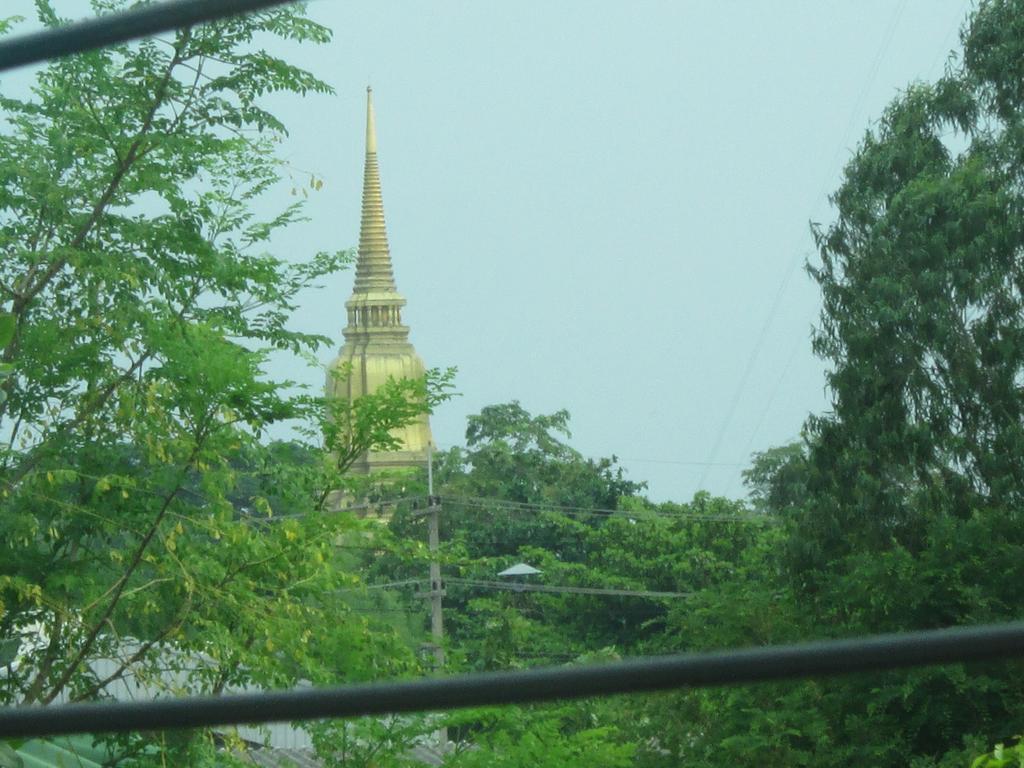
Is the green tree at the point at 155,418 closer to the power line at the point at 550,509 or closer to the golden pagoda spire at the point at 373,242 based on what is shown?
the power line at the point at 550,509

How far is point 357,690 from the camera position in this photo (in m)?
0.46

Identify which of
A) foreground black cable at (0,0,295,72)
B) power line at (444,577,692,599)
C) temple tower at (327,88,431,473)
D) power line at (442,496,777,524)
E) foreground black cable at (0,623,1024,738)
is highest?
temple tower at (327,88,431,473)

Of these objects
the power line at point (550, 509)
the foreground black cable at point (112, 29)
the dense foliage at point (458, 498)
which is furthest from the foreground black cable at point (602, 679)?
the power line at point (550, 509)

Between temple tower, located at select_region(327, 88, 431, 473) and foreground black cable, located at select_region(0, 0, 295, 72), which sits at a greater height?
temple tower, located at select_region(327, 88, 431, 473)

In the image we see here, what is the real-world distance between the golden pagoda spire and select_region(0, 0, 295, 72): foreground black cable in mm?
19448

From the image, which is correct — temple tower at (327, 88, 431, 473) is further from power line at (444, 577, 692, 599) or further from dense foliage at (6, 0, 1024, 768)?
power line at (444, 577, 692, 599)

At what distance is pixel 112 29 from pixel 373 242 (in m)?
20.2

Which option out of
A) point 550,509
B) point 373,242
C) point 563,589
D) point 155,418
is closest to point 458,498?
point 550,509

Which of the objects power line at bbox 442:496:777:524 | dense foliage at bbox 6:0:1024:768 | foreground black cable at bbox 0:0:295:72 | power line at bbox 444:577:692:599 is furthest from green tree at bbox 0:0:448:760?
power line at bbox 442:496:777:524

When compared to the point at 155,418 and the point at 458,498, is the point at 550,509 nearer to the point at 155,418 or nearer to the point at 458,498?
the point at 458,498

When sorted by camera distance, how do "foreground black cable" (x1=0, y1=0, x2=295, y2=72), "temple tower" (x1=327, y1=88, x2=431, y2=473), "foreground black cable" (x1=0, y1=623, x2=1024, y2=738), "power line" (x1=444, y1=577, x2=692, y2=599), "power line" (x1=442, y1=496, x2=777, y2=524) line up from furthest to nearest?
"temple tower" (x1=327, y1=88, x2=431, y2=473), "power line" (x1=442, y1=496, x2=777, y2=524), "power line" (x1=444, y1=577, x2=692, y2=599), "foreground black cable" (x1=0, y1=0, x2=295, y2=72), "foreground black cable" (x1=0, y1=623, x2=1024, y2=738)

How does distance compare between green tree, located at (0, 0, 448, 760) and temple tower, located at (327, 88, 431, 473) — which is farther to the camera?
temple tower, located at (327, 88, 431, 473)

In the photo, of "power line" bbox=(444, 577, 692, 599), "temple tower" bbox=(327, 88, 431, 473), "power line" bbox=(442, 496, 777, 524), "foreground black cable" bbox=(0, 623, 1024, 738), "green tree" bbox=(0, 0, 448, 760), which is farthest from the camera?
"temple tower" bbox=(327, 88, 431, 473)

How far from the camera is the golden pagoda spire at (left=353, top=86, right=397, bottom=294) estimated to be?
67.4 ft
